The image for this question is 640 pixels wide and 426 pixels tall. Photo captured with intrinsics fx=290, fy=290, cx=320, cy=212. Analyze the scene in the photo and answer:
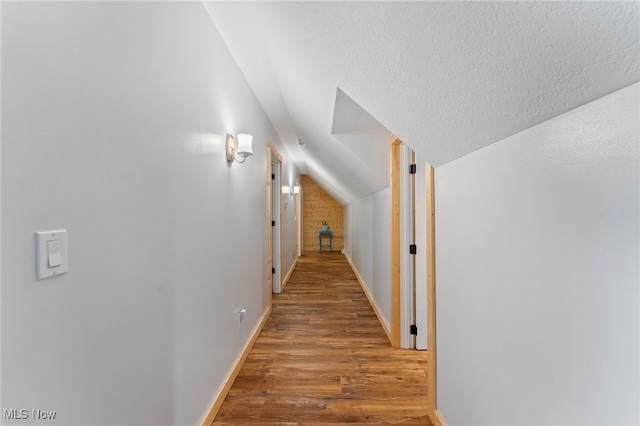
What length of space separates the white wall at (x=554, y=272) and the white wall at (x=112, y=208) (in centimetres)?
128

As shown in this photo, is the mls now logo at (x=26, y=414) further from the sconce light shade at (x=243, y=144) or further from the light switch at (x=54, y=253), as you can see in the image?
the sconce light shade at (x=243, y=144)

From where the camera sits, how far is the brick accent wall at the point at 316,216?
8.97m

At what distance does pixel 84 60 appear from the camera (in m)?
0.81

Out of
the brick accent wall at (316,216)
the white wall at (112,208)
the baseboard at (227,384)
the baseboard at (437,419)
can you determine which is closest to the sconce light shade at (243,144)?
the white wall at (112,208)

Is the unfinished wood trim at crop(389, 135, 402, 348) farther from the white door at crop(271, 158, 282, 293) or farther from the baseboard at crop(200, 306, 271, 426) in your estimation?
the white door at crop(271, 158, 282, 293)

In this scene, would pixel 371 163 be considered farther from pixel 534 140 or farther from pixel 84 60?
pixel 84 60

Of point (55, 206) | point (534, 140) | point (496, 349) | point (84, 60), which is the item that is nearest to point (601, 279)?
point (534, 140)

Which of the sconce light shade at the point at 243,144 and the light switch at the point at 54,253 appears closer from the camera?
the light switch at the point at 54,253

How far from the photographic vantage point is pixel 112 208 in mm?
919

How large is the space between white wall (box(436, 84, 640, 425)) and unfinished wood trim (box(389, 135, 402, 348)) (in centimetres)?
125

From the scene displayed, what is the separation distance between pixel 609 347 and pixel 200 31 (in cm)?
206

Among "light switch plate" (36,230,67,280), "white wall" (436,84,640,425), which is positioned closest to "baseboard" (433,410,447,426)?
"white wall" (436,84,640,425)

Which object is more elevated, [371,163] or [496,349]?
[371,163]

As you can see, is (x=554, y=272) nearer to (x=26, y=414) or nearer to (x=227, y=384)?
(x=26, y=414)
